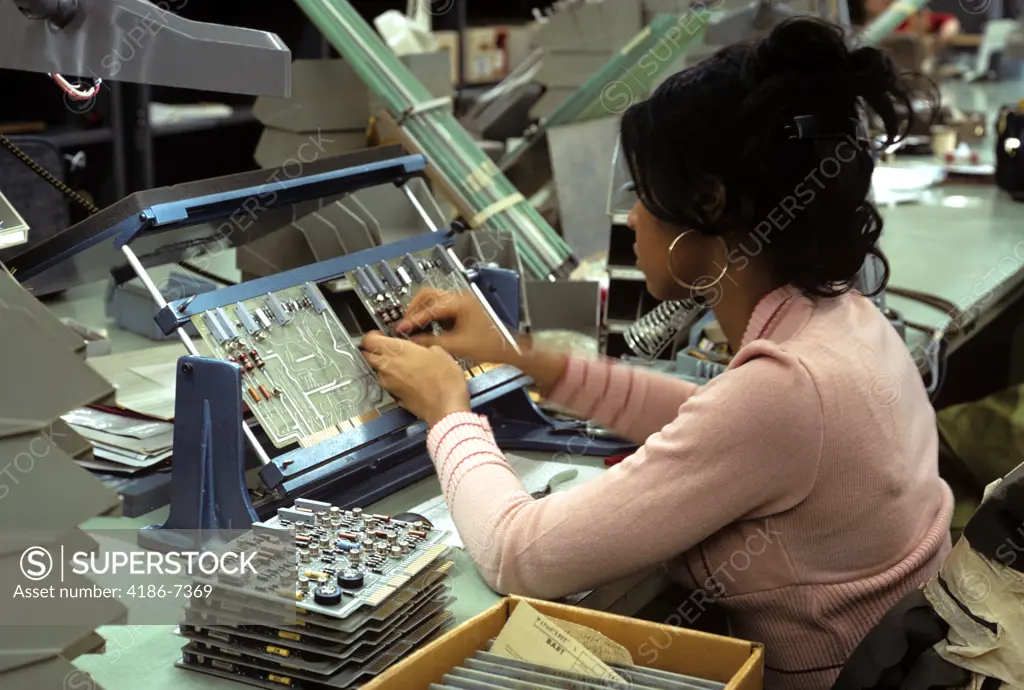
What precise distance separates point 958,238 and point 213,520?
7.51 ft

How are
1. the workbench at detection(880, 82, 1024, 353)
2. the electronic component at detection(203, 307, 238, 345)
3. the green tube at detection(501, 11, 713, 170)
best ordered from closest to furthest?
1. the electronic component at detection(203, 307, 238, 345)
2. the workbench at detection(880, 82, 1024, 353)
3. the green tube at detection(501, 11, 713, 170)

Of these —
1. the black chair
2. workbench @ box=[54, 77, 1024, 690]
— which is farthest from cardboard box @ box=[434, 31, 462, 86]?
the black chair

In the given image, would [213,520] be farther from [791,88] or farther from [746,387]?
[791,88]

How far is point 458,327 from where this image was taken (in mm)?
1653

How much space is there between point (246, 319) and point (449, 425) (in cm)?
30

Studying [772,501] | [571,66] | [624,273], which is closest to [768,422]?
[772,501]

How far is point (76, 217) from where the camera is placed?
2.40m

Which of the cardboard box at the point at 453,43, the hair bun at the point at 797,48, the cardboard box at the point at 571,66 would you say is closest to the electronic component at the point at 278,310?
the hair bun at the point at 797,48

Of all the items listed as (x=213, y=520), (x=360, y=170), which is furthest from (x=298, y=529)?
(x=360, y=170)

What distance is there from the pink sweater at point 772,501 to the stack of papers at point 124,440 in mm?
404

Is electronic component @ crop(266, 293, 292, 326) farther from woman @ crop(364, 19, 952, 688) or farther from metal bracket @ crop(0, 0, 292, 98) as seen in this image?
metal bracket @ crop(0, 0, 292, 98)

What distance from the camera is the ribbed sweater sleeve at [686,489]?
1.20 metres

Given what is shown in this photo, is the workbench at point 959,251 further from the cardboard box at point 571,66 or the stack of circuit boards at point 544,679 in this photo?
the stack of circuit boards at point 544,679

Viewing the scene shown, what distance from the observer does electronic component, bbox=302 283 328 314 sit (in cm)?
157
